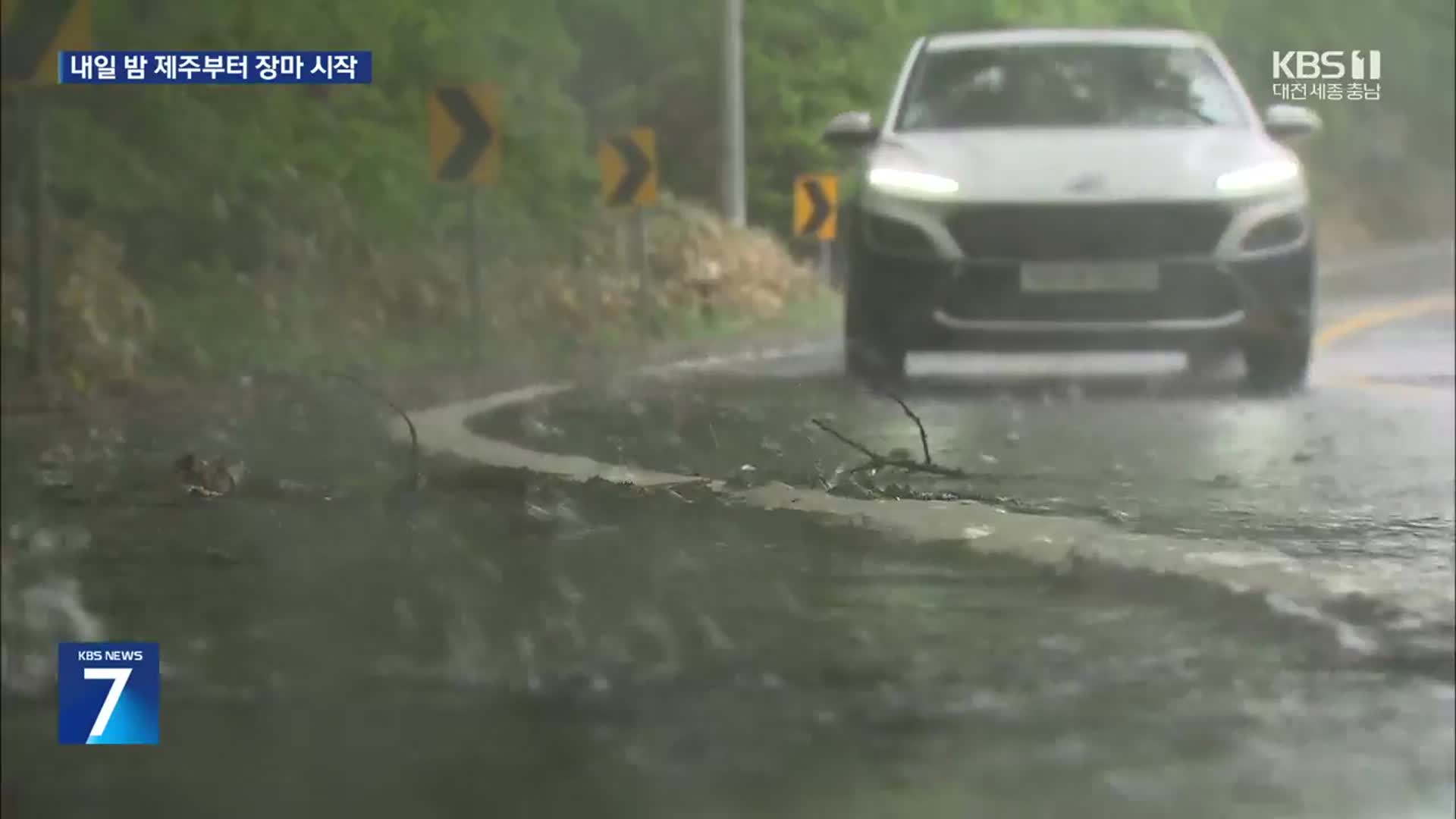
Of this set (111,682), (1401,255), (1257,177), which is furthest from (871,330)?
(1401,255)

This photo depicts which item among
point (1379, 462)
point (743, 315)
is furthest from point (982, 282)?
point (1379, 462)

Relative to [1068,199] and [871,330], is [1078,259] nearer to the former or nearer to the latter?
[1068,199]

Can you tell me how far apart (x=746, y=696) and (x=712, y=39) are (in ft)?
3.58

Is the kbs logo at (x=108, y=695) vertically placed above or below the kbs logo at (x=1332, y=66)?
below

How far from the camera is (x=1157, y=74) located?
3.53 m

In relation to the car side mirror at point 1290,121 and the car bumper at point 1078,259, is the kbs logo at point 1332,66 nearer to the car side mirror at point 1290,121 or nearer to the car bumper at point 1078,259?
the car side mirror at point 1290,121

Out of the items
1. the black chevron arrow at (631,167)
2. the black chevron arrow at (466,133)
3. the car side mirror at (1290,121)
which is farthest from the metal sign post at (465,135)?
the car side mirror at (1290,121)

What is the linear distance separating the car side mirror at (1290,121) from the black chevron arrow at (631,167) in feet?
3.05

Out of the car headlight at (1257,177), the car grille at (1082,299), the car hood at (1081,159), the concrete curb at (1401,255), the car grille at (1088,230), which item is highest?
the car hood at (1081,159)

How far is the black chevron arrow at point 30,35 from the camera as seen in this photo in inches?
133

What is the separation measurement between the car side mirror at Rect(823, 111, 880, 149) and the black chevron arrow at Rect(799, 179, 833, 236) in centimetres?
10

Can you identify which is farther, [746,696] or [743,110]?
[743,110]

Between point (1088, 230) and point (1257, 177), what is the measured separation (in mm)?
324

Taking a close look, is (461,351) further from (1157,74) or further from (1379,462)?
(1379,462)
